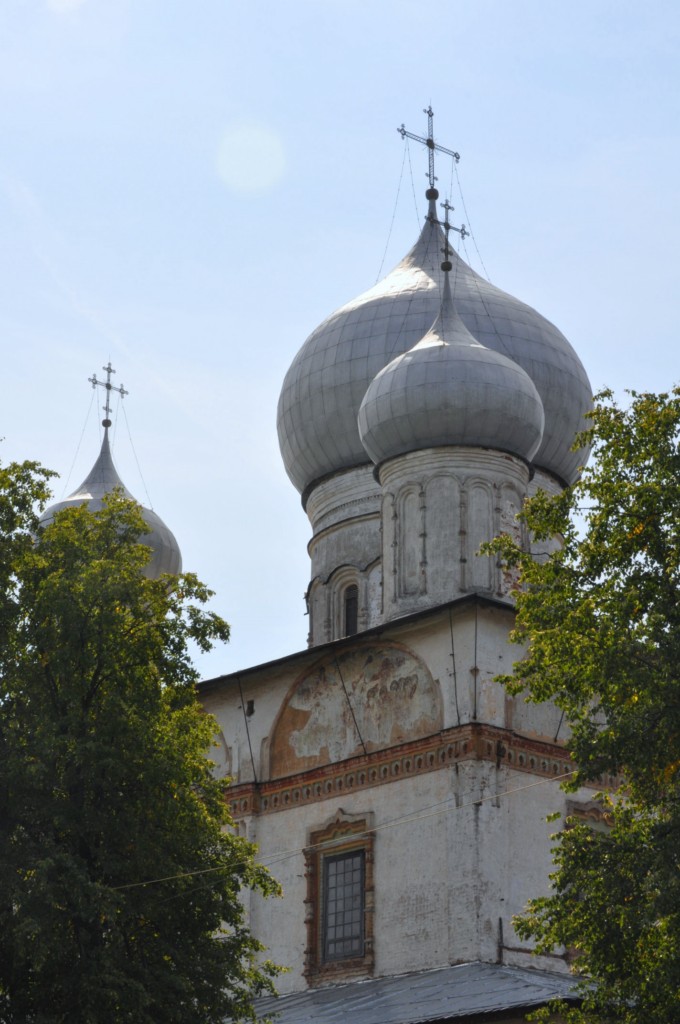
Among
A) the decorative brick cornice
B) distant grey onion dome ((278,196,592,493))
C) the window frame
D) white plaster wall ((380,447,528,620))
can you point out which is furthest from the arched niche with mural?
distant grey onion dome ((278,196,592,493))

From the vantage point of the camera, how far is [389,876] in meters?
18.9

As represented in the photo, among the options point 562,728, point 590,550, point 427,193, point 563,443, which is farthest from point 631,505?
point 427,193

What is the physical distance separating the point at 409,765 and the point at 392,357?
8373 millimetres

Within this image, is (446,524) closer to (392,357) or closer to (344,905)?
(392,357)

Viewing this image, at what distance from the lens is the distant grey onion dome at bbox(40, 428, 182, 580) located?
29.9 metres

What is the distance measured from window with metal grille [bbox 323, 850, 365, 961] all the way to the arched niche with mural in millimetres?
1232

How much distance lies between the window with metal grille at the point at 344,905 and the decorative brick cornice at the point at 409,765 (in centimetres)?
81

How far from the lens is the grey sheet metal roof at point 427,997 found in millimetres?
15742

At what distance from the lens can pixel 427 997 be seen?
16.8m

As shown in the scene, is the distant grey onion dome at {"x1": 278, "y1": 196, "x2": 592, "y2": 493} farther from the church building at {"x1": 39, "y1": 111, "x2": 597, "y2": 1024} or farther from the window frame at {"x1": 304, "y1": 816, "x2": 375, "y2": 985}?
the window frame at {"x1": 304, "y1": 816, "x2": 375, "y2": 985}

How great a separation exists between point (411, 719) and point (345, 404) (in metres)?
7.69

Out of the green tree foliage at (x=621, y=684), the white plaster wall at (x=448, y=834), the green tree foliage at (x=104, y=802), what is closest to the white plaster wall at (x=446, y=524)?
the white plaster wall at (x=448, y=834)

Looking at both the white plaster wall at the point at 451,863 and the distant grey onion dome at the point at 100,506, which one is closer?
the white plaster wall at the point at 451,863

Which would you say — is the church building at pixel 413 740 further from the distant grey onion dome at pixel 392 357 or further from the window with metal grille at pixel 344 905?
the distant grey onion dome at pixel 392 357
